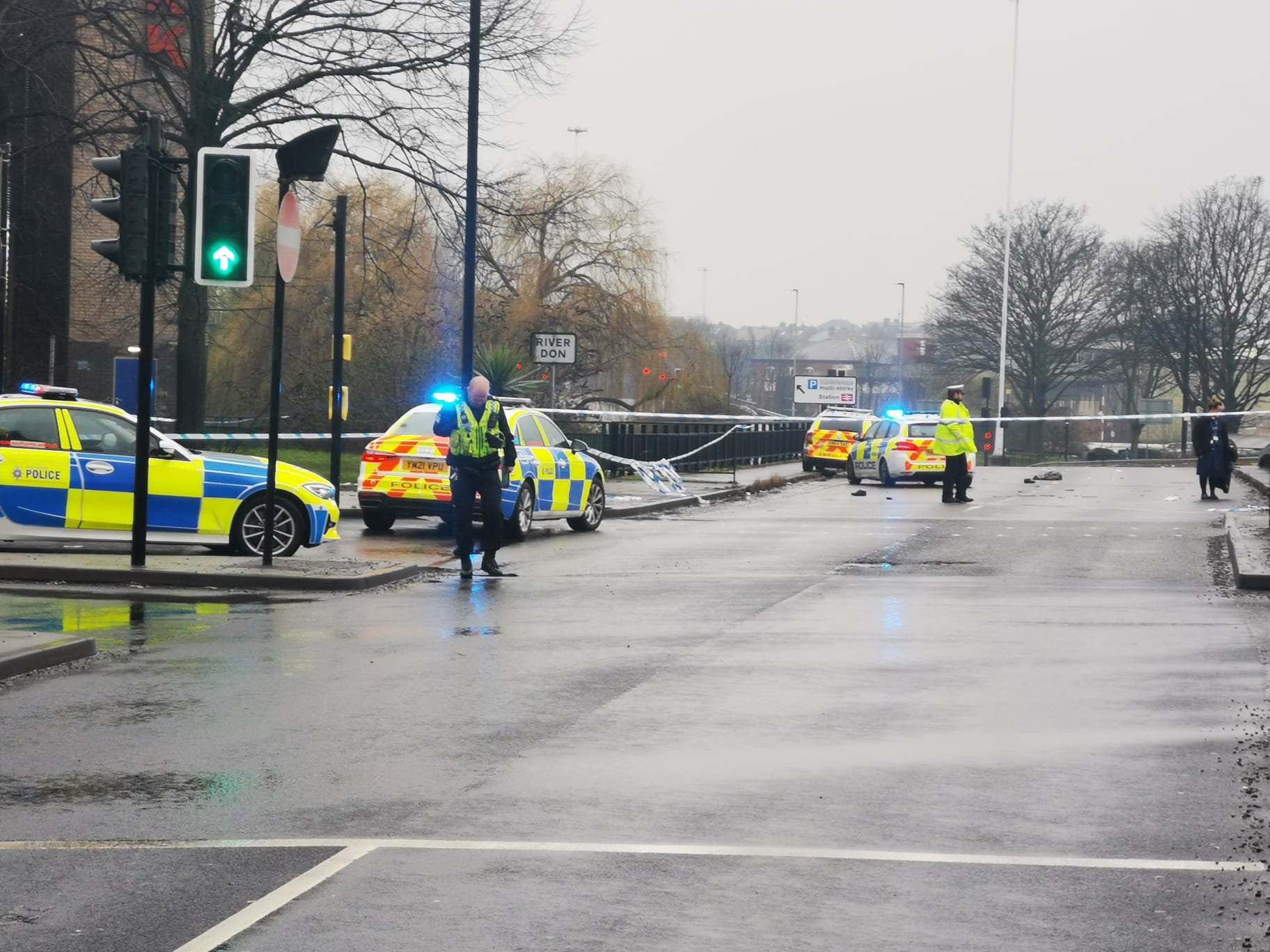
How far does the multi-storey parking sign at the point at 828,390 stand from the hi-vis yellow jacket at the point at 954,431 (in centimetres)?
3104

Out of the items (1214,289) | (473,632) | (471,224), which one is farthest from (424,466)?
(1214,289)

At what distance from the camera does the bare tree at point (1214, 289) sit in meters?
75.3

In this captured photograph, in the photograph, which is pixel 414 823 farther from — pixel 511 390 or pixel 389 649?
pixel 511 390

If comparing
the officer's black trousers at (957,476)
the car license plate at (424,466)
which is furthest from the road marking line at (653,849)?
the officer's black trousers at (957,476)

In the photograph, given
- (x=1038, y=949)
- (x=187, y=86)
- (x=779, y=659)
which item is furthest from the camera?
(x=187, y=86)

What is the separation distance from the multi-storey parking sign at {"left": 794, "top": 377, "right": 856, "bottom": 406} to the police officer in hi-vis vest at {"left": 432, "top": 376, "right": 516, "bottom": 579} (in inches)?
1741

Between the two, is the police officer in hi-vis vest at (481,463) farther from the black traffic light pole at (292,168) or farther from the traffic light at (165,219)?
the traffic light at (165,219)

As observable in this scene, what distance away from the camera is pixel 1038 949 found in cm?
507

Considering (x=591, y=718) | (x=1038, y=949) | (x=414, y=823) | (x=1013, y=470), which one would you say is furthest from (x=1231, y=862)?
(x=1013, y=470)

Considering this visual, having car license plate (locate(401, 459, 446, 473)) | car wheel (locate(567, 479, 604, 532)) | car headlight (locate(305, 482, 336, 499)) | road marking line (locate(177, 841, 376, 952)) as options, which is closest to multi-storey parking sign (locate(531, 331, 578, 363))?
car wheel (locate(567, 479, 604, 532))

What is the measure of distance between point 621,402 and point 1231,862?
154 feet

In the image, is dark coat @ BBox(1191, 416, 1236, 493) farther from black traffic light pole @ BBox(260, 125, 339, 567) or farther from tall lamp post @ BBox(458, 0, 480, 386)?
black traffic light pole @ BBox(260, 125, 339, 567)

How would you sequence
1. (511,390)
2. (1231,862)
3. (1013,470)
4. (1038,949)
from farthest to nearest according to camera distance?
(1013,470) → (511,390) → (1231,862) → (1038,949)

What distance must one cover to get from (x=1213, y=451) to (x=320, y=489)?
18.4m
